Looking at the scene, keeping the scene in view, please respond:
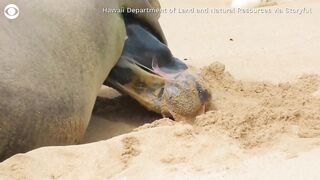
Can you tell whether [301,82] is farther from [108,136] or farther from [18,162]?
[18,162]

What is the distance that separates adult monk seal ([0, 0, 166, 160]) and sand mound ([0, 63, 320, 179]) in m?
0.10

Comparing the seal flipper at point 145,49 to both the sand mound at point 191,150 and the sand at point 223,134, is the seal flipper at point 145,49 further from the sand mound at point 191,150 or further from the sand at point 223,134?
the sand mound at point 191,150

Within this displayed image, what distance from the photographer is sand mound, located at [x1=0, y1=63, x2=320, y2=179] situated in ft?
6.52

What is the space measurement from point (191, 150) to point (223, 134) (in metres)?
0.17

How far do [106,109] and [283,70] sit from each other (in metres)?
0.86

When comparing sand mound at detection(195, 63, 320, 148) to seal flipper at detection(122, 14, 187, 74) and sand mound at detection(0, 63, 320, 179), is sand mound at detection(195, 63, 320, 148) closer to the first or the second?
sand mound at detection(0, 63, 320, 179)

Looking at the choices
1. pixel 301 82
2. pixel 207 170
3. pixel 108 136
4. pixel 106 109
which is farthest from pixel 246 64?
pixel 207 170

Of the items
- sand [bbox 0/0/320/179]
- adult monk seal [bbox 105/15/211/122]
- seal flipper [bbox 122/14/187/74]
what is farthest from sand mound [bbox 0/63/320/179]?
seal flipper [bbox 122/14/187/74]

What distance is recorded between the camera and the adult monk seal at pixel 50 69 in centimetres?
217

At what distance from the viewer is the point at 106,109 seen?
296 cm

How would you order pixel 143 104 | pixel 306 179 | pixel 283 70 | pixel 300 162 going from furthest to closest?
pixel 283 70 < pixel 143 104 < pixel 300 162 < pixel 306 179

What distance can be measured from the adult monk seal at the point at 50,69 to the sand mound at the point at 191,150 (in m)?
0.10

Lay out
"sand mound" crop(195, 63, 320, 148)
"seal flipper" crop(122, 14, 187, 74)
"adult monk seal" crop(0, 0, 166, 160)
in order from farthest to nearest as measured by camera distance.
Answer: "seal flipper" crop(122, 14, 187, 74)
"sand mound" crop(195, 63, 320, 148)
"adult monk seal" crop(0, 0, 166, 160)

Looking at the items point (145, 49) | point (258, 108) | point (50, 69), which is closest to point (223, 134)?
point (258, 108)
